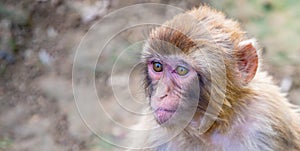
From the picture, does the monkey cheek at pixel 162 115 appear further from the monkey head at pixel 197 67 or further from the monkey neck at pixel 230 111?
the monkey neck at pixel 230 111

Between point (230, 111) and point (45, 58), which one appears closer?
point (230, 111)

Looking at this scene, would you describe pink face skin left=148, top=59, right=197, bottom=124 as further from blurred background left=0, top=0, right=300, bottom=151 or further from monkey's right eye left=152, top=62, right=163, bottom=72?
blurred background left=0, top=0, right=300, bottom=151

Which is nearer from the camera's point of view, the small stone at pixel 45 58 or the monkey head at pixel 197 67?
the monkey head at pixel 197 67

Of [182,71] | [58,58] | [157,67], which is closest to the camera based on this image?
[182,71]

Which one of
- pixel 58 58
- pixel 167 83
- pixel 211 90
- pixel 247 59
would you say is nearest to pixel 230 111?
pixel 211 90

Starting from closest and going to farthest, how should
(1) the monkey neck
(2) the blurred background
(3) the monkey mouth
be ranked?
(3) the monkey mouth < (1) the monkey neck < (2) the blurred background

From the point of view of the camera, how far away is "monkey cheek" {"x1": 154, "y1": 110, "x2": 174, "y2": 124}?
184 inches

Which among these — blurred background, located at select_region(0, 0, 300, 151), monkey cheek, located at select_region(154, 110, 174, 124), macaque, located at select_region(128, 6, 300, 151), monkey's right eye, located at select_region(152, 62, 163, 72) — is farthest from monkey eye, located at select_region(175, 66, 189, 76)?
blurred background, located at select_region(0, 0, 300, 151)

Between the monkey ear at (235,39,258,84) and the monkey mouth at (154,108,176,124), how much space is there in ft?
1.62

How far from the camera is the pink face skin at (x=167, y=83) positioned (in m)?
4.67

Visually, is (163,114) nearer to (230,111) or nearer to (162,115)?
(162,115)

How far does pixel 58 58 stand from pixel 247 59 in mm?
2725

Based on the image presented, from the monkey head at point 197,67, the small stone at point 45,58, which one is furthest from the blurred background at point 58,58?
the monkey head at point 197,67

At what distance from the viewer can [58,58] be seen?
7.18 m
